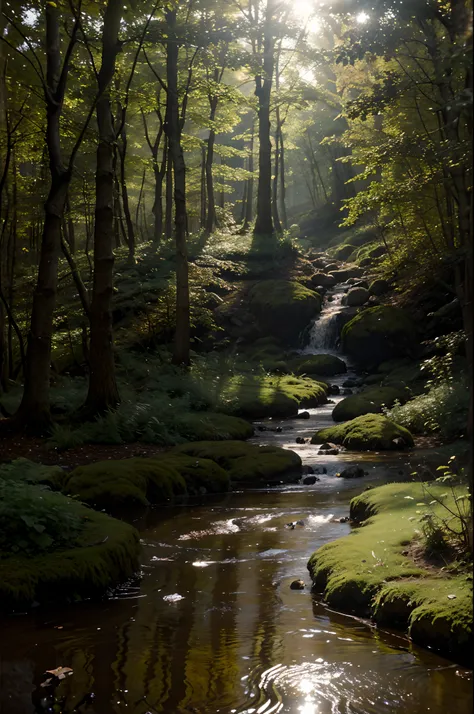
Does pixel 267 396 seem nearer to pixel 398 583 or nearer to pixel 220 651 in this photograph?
pixel 398 583

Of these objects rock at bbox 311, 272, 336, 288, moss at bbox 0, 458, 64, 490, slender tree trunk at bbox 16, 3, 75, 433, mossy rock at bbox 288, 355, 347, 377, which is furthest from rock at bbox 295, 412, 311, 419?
rock at bbox 311, 272, 336, 288

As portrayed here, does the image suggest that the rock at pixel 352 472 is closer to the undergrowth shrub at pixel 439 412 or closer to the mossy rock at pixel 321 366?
the undergrowth shrub at pixel 439 412

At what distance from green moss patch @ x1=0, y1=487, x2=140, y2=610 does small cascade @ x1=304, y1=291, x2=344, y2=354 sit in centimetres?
1883

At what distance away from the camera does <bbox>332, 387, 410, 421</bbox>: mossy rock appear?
15.8 meters

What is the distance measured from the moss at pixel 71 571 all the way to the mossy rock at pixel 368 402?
403 inches

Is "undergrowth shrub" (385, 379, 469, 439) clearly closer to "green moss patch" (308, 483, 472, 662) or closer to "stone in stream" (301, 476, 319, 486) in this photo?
"stone in stream" (301, 476, 319, 486)

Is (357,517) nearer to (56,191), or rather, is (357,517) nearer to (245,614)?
(245,614)

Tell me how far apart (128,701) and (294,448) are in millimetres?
9658

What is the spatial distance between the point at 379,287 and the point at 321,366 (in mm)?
5058

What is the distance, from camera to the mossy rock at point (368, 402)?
15773 mm

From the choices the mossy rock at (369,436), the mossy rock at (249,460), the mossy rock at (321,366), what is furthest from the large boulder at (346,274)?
the mossy rock at (249,460)

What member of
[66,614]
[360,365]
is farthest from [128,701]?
[360,365]

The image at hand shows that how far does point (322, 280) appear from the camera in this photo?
28.6 meters

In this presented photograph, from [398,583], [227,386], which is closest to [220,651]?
[398,583]
